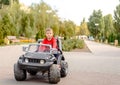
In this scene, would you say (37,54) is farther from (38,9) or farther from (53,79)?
(38,9)

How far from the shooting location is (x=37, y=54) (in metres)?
11.0

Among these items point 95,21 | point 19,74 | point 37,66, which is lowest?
point 19,74

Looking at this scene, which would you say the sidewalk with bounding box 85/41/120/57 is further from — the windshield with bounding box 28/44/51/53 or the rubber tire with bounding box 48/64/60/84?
the rubber tire with bounding box 48/64/60/84

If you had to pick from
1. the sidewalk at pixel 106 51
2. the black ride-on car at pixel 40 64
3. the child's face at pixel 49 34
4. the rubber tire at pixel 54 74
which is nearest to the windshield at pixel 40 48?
the black ride-on car at pixel 40 64

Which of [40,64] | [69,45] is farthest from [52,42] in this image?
[69,45]

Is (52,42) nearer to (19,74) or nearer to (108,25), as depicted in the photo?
(19,74)

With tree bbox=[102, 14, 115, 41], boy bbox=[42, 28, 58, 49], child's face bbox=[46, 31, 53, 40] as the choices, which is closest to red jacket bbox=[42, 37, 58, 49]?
boy bbox=[42, 28, 58, 49]

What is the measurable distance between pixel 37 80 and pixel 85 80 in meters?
1.64

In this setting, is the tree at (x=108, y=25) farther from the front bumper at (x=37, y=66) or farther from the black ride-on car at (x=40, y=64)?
the front bumper at (x=37, y=66)

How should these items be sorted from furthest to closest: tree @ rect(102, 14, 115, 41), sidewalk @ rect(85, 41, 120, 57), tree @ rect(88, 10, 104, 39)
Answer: tree @ rect(88, 10, 104, 39) → tree @ rect(102, 14, 115, 41) → sidewalk @ rect(85, 41, 120, 57)

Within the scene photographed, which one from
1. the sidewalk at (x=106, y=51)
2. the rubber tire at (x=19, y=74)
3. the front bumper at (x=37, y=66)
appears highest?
the front bumper at (x=37, y=66)

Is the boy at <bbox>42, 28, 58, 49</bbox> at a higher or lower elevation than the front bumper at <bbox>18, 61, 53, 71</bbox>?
higher

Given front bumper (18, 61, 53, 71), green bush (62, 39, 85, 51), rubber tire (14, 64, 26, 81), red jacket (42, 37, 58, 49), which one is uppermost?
red jacket (42, 37, 58, 49)

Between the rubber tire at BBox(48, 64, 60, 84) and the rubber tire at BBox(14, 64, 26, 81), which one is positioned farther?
the rubber tire at BBox(14, 64, 26, 81)
